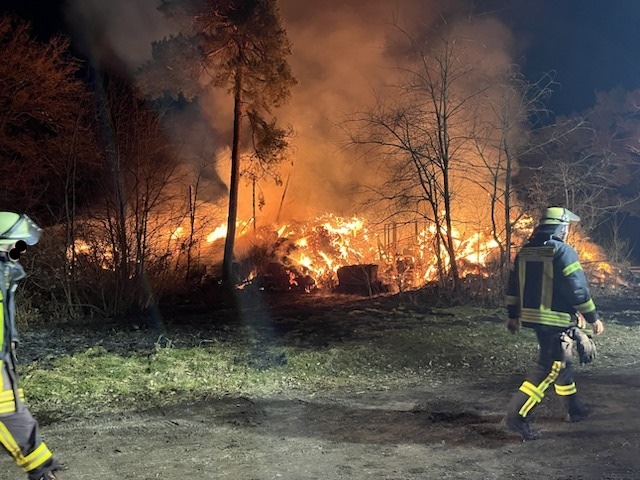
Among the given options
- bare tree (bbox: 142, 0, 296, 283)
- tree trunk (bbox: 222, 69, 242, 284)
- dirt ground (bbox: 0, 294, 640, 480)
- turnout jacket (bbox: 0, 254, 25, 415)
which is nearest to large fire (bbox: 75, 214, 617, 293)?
tree trunk (bbox: 222, 69, 242, 284)

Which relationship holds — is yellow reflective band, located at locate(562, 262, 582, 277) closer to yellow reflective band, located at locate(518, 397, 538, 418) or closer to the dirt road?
yellow reflective band, located at locate(518, 397, 538, 418)

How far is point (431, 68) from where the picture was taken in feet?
41.7

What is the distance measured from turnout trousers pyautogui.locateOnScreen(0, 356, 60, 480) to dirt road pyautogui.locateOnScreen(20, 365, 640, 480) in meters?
0.71

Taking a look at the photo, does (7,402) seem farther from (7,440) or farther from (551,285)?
(551,285)

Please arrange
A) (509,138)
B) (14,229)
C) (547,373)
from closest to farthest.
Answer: (14,229) < (547,373) < (509,138)

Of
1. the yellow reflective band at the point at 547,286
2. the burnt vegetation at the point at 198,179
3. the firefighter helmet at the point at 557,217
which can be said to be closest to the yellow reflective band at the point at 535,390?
the yellow reflective band at the point at 547,286

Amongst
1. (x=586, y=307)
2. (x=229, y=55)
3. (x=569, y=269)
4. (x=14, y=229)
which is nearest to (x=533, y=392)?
(x=586, y=307)

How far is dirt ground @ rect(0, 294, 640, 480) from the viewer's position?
4.04 m

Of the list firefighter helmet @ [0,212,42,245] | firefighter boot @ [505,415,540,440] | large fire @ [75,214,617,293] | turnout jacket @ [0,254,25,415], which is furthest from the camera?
large fire @ [75,214,617,293]

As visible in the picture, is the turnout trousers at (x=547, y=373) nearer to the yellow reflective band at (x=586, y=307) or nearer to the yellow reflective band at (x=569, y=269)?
the yellow reflective band at (x=586, y=307)

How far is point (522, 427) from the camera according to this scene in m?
4.61

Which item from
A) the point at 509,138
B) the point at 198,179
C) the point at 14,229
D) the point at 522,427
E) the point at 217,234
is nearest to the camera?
the point at 14,229

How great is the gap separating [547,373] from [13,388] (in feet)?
12.8

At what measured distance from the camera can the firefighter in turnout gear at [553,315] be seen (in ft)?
15.2
